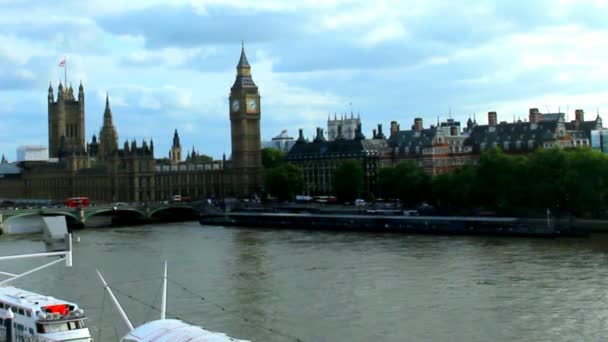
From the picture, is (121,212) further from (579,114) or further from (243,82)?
(579,114)

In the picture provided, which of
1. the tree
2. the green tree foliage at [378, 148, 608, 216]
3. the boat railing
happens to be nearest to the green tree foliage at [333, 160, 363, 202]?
the tree

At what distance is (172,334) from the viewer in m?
15.1

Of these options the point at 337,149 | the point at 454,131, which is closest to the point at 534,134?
the point at 454,131

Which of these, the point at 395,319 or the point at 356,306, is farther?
the point at 356,306

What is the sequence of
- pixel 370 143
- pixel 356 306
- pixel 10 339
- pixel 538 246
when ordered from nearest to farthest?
1. pixel 10 339
2. pixel 356 306
3. pixel 538 246
4. pixel 370 143

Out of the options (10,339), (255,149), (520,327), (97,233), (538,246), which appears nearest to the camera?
(10,339)

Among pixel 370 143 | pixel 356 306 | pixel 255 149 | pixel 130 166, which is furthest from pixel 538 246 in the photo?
pixel 130 166

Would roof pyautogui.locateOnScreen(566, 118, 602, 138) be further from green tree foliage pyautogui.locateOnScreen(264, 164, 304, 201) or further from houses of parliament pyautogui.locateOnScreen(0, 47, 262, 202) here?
houses of parliament pyautogui.locateOnScreen(0, 47, 262, 202)

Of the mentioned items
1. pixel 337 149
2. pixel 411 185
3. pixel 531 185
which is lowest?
pixel 531 185

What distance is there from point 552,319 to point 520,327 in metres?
1.37

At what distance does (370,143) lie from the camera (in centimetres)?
9175

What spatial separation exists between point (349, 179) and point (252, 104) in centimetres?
2138

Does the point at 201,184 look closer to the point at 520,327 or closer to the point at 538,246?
the point at 538,246

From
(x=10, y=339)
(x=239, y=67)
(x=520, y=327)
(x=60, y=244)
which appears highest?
(x=239, y=67)
